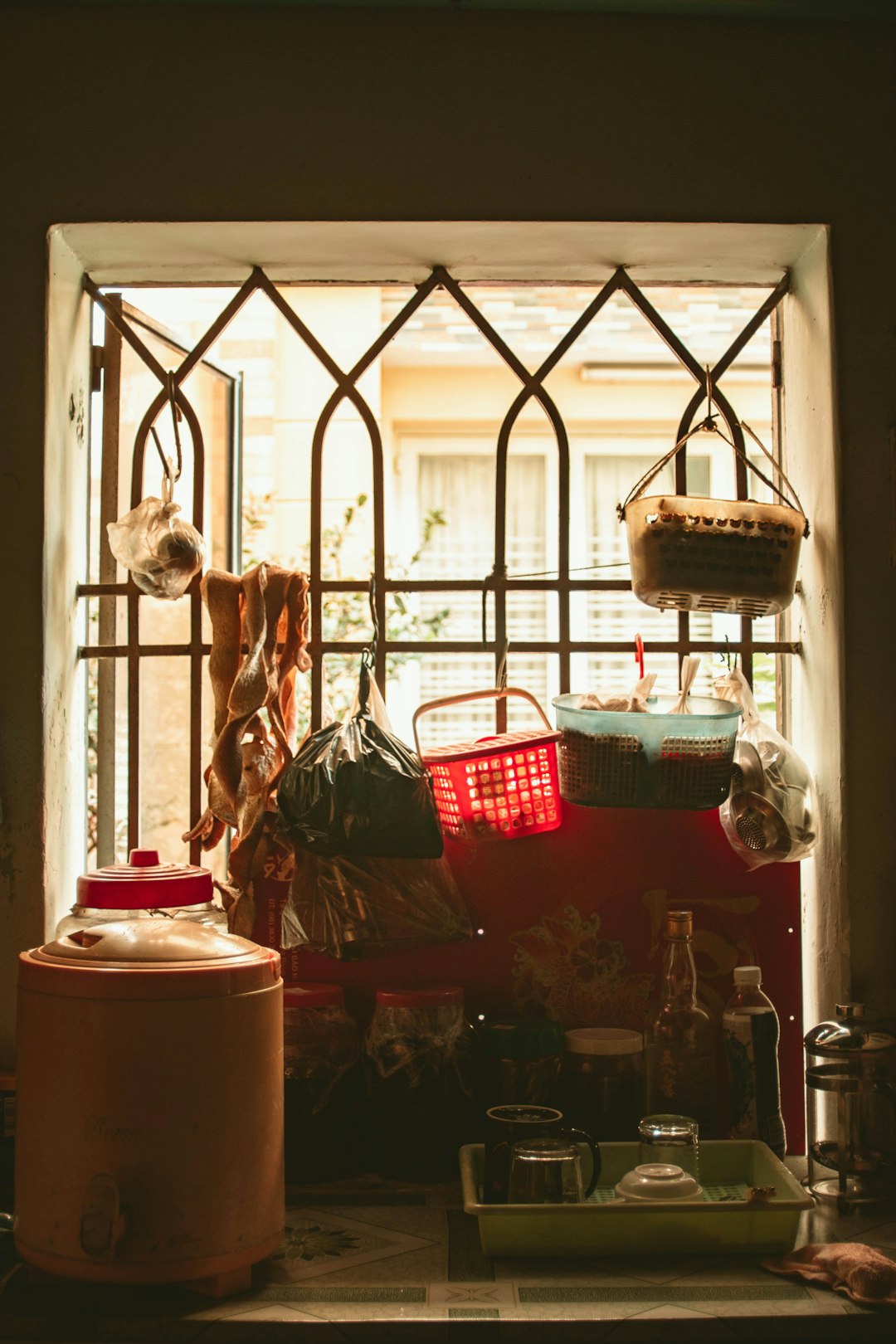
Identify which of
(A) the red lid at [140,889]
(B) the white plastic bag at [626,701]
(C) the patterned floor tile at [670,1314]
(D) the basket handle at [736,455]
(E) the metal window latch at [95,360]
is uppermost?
(E) the metal window latch at [95,360]

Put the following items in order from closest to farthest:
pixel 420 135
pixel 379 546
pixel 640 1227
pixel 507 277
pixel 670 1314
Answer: pixel 670 1314
pixel 640 1227
pixel 420 135
pixel 379 546
pixel 507 277

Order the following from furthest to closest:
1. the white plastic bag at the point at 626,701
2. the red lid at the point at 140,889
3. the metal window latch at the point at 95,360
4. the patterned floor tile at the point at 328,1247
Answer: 1. the metal window latch at the point at 95,360
2. the white plastic bag at the point at 626,701
3. the red lid at the point at 140,889
4. the patterned floor tile at the point at 328,1247

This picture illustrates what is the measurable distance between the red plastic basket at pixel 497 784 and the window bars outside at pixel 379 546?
247 millimetres

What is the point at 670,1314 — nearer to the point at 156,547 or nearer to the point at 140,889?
the point at 140,889

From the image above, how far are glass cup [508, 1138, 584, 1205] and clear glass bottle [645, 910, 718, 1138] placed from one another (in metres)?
0.35

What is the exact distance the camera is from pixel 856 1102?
2061 millimetres

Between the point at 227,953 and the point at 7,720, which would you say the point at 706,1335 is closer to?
the point at 227,953

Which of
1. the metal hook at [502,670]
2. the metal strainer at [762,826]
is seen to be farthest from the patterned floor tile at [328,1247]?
the metal hook at [502,670]

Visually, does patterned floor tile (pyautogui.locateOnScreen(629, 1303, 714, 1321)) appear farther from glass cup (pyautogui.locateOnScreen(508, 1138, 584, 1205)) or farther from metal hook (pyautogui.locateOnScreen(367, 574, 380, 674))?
Answer: metal hook (pyautogui.locateOnScreen(367, 574, 380, 674))

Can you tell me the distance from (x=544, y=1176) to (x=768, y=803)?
795 mm

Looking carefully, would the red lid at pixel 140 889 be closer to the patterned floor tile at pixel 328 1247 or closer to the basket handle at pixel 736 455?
the patterned floor tile at pixel 328 1247

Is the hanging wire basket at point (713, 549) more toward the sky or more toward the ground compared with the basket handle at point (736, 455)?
more toward the ground

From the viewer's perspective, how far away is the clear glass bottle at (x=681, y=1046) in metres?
2.14

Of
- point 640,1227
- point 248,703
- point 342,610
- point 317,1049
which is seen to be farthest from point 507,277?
point 342,610
